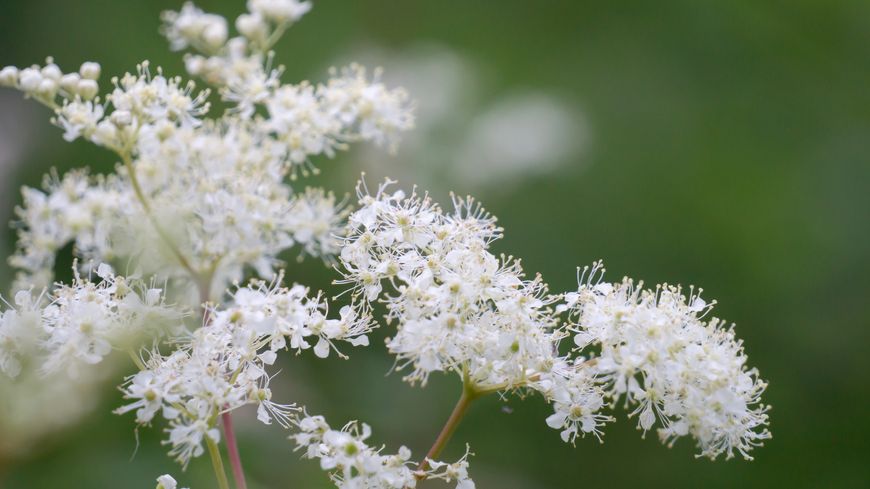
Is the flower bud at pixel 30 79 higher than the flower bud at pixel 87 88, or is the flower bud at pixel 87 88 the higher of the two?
the flower bud at pixel 87 88

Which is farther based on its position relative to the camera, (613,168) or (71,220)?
(613,168)

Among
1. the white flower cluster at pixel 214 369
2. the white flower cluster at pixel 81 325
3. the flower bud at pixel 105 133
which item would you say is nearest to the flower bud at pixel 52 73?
the flower bud at pixel 105 133

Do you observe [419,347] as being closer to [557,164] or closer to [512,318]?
[512,318]

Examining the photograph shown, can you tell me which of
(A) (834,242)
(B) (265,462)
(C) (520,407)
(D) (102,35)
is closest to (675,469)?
(C) (520,407)

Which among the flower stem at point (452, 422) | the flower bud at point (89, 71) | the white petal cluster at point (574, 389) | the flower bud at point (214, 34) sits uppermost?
the flower bud at point (214, 34)

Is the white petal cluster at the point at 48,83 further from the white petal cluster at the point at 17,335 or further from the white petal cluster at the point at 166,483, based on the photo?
the white petal cluster at the point at 166,483

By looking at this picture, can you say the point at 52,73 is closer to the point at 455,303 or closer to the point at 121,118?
the point at 121,118

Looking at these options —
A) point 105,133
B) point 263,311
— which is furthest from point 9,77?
point 263,311
